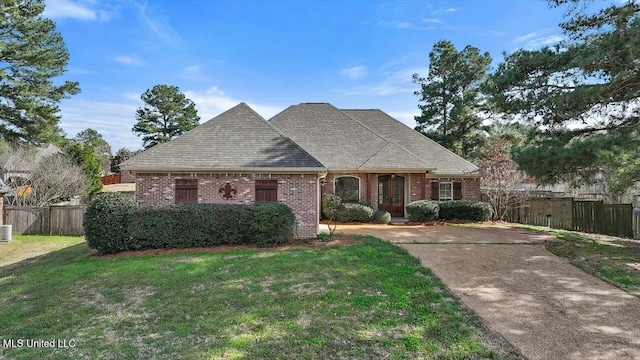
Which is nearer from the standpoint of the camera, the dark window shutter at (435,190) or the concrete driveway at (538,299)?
the concrete driveway at (538,299)

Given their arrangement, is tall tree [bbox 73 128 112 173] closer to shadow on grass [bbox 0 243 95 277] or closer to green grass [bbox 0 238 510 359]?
shadow on grass [bbox 0 243 95 277]

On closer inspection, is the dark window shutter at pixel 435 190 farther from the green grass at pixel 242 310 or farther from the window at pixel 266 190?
the green grass at pixel 242 310

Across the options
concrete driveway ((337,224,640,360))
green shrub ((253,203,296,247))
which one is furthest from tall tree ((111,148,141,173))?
concrete driveway ((337,224,640,360))

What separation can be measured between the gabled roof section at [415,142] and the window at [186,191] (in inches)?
424

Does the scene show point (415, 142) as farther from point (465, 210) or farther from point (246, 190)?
point (246, 190)

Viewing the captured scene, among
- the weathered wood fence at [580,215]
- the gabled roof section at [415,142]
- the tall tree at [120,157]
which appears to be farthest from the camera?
Answer: the tall tree at [120,157]

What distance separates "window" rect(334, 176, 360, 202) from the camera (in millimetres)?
17516

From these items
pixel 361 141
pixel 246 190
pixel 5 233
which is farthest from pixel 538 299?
pixel 5 233

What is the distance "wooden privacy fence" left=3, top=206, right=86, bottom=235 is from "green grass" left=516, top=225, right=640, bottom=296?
19487 millimetres

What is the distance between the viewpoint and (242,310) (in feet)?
17.9

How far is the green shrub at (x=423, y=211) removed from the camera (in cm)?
1581

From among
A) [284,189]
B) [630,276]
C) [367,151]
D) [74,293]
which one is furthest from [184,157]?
[630,276]

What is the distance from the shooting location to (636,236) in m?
13.7

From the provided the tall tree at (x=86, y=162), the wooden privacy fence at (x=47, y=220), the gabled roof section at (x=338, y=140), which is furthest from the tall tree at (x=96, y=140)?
the gabled roof section at (x=338, y=140)
